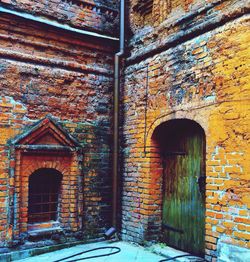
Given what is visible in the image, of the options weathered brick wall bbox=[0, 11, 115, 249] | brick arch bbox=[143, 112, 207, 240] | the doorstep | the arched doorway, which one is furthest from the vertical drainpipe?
the doorstep

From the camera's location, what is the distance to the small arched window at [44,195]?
5352 mm

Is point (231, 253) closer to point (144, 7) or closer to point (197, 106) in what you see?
point (197, 106)

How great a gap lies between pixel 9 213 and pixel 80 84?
2.37 m

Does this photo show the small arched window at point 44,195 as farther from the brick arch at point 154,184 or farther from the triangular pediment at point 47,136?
the brick arch at point 154,184

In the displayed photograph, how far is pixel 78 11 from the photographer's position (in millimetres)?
5754

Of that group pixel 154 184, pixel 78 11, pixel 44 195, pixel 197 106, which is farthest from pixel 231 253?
pixel 78 11

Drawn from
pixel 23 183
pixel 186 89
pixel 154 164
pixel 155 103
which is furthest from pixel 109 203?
pixel 186 89

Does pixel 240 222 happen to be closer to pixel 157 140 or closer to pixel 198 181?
pixel 198 181

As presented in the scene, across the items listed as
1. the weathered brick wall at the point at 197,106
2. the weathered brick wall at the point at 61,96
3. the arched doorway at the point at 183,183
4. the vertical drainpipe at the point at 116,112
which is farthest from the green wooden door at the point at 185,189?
the weathered brick wall at the point at 61,96

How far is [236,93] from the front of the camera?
13.3 ft

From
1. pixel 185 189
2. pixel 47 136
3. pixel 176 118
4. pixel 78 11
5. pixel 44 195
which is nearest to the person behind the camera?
pixel 176 118

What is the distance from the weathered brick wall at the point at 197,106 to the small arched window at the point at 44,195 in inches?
46.5

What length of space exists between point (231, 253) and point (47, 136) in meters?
3.18

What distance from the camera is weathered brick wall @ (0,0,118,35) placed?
533 cm
